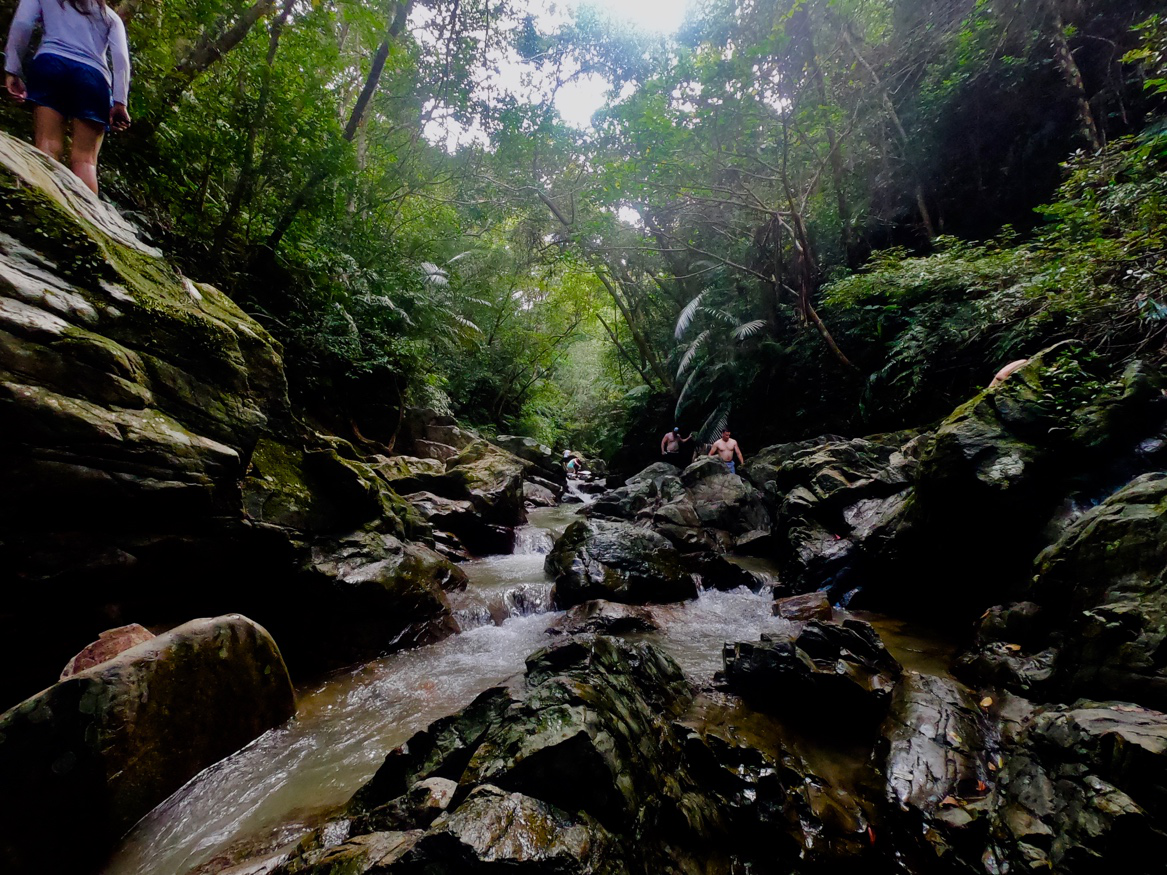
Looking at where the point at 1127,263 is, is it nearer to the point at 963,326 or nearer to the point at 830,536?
the point at 963,326

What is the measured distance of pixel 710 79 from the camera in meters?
8.27

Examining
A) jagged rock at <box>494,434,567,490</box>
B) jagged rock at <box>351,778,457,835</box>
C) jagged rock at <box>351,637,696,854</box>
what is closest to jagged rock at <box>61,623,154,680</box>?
jagged rock at <box>351,637,696,854</box>

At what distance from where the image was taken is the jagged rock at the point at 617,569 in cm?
573

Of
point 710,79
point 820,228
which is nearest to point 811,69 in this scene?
point 710,79

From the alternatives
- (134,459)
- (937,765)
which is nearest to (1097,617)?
(937,765)

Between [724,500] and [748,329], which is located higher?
[748,329]

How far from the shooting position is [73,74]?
3.46 meters

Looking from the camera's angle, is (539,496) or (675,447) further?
(675,447)

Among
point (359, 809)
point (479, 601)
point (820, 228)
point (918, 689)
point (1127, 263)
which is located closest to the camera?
point (359, 809)

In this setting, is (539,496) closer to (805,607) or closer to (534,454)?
(534,454)

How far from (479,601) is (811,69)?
1146cm

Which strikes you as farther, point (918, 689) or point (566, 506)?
point (566, 506)

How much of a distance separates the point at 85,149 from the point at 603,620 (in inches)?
253

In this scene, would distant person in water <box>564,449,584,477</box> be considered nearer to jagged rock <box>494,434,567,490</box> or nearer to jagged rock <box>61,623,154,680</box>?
jagged rock <box>494,434,567,490</box>
